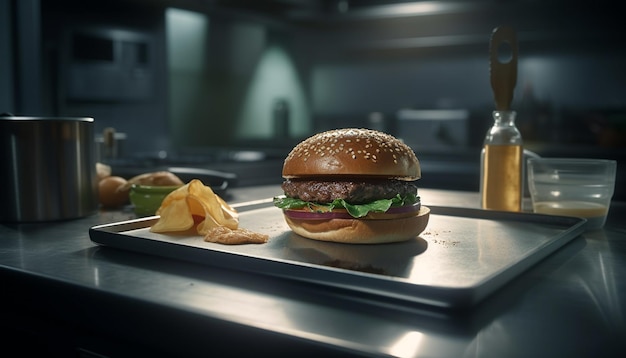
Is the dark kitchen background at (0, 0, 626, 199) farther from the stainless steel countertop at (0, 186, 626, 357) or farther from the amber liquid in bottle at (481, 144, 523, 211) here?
the stainless steel countertop at (0, 186, 626, 357)

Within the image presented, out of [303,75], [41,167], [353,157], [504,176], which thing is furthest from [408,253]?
[303,75]

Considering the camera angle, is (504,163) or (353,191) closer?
(353,191)

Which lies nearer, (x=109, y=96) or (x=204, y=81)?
(x=109, y=96)

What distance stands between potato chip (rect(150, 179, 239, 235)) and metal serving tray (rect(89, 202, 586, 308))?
0.03 m

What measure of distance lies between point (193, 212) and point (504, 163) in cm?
78

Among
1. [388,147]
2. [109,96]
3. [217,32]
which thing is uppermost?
[217,32]

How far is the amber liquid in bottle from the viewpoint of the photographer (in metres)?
1.42

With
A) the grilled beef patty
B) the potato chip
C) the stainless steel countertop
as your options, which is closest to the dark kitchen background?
the potato chip

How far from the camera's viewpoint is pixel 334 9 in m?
4.89

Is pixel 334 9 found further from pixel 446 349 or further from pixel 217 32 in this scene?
pixel 446 349

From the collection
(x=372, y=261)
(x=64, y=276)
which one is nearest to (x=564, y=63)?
(x=372, y=261)

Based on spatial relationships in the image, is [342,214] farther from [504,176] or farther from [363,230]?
[504,176]

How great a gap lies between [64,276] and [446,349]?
0.57 m

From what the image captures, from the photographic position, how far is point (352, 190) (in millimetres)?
1120
